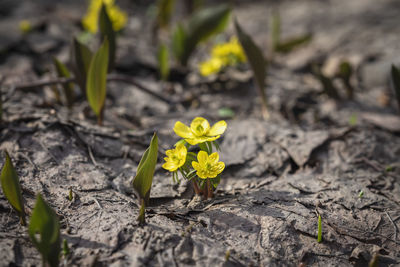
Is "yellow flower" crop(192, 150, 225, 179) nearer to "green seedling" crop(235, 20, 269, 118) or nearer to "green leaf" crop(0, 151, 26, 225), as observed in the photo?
"green leaf" crop(0, 151, 26, 225)

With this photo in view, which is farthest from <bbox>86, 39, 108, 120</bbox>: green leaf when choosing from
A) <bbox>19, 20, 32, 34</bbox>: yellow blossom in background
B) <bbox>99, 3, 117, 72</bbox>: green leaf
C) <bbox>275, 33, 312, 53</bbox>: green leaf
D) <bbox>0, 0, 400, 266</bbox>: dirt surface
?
<bbox>275, 33, 312, 53</bbox>: green leaf

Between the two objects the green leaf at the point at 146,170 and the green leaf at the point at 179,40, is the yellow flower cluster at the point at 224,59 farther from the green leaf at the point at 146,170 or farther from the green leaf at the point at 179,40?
the green leaf at the point at 146,170

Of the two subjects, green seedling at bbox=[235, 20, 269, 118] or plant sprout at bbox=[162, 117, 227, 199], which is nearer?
plant sprout at bbox=[162, 117, 227, 199]

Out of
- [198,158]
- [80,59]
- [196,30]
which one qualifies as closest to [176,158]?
[198,158]

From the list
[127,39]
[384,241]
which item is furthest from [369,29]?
[384,241]

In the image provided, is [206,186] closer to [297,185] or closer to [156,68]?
[297,185]
